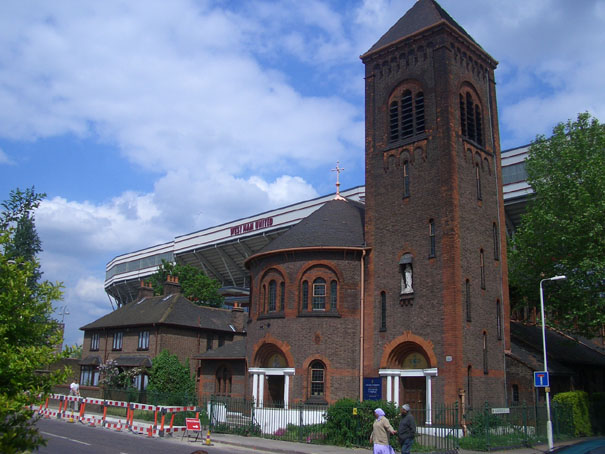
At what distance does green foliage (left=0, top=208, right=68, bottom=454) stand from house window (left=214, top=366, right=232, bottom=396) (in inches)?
1083

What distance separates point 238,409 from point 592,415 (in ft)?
59.3

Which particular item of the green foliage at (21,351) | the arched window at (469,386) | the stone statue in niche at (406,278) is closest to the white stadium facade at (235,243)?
the stone statue in niche at (406,278)

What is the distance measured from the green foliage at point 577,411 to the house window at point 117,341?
31.6m

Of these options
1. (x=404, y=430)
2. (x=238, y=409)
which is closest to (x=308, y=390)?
(x=238, y=409)

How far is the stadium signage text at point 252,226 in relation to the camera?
7338cm

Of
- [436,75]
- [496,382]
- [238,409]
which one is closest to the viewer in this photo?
[238,409]

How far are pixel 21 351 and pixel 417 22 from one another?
2928 centimetres

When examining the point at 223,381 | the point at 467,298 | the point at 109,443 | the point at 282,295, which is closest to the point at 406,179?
the point at 467,298

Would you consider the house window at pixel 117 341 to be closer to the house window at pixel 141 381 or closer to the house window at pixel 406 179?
the house window at pixel 141 381

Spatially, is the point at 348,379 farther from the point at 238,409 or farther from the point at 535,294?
the point at 535,294

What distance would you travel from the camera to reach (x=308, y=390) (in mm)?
29047

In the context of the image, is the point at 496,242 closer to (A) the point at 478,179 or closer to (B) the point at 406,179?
(A) the point at 478,179

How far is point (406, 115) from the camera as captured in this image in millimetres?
31469

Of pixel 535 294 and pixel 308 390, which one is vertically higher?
pixel 535 294
